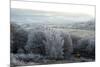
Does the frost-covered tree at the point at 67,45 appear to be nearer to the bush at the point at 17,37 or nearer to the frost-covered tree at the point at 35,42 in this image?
the frost-covered tree at the point at 35,42

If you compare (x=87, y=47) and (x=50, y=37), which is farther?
(x=87, y=47)

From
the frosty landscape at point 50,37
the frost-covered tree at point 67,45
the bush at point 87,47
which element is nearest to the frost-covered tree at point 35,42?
the frosty landscape at point 50,37

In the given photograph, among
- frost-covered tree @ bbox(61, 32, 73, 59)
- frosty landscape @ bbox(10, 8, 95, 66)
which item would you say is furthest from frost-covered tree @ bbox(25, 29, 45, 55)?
frost-covered tree @ bbox(61, 32, 73, 59)

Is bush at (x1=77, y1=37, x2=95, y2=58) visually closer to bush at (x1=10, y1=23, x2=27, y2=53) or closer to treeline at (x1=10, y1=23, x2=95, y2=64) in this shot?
treeline at (x1=10, y1=23, x2=95, y2=64)

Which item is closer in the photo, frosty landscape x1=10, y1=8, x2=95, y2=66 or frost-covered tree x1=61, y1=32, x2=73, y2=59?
frosty landscape x1=10, y1=8, x2=95, y2=66

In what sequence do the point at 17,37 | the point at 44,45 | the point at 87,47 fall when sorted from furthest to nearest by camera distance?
the point at 87,47 < the point at 44,45 < the point at 17,37

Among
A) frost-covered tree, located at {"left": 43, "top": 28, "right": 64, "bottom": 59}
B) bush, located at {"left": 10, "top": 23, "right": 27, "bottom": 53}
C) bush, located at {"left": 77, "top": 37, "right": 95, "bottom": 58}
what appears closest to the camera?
bush, located at {"left": 10, "top": 23, "right": 27, "bottom": 53}

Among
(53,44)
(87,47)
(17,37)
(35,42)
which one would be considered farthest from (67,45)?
(17,37)

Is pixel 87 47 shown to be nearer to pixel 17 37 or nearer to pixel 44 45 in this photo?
pixel 44 45
